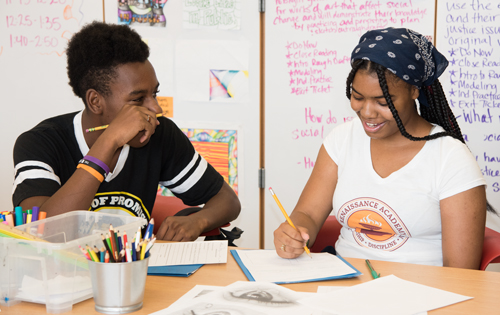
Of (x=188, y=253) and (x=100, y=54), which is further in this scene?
(x=100, y=54)

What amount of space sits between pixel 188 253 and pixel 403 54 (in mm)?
835

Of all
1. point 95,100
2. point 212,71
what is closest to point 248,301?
point 95,100

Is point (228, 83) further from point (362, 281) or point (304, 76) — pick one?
point (362, 281)

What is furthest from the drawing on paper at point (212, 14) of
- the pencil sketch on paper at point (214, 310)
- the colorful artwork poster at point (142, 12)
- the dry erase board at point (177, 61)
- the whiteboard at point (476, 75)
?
the pencil sketch on paper at point (214, 310)

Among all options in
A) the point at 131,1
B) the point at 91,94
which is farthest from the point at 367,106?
the point at 131,1

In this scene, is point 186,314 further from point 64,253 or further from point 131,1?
point 131,1

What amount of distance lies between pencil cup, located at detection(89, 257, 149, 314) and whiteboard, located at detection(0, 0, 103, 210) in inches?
94.6

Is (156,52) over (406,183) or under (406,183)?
over

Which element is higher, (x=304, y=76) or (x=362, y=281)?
(x=304, y=76)

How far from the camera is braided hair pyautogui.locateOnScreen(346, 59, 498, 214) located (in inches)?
57.2

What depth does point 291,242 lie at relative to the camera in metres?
1.26

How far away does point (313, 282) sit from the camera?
1089 mm

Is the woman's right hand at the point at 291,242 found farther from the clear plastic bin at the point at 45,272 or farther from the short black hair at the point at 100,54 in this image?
the short black hair at the point at 100,54

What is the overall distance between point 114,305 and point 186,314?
0.14 metres
